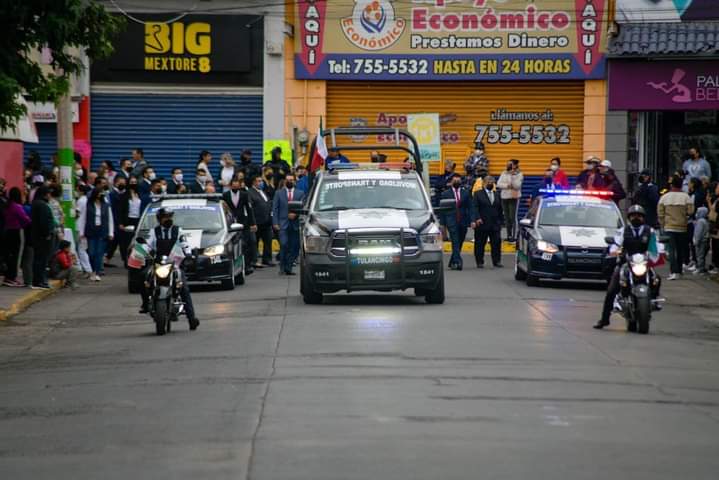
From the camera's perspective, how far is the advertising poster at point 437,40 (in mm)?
39125

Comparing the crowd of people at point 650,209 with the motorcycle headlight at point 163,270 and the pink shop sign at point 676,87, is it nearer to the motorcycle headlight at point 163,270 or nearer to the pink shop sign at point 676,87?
the pink shop sign at point 676,87

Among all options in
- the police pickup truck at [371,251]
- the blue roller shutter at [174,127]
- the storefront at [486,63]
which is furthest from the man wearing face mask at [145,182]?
the police pickup truck at [371,251]

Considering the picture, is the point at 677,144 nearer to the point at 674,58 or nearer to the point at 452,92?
the point at 674,58

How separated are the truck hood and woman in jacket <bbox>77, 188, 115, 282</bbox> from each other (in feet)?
24.9

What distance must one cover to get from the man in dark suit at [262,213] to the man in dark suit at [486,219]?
426 centimetres

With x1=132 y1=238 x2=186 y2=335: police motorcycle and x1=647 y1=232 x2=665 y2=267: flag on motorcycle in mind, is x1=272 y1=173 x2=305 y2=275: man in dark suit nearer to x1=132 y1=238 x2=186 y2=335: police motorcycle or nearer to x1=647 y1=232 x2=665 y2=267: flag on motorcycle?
x1=132 y1=238 x2=186 y2=335: police motorcycle

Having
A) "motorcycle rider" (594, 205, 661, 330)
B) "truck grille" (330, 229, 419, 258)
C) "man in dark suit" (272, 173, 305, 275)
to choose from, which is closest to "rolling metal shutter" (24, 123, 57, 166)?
"man in dark suit" (272, 173, 305, 275)

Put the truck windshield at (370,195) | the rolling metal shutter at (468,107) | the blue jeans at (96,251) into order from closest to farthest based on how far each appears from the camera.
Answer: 1. the truck windshield at (370,195)
2. the blue jeans at (96,251)
3. the rolling metal shutter at (468,107)

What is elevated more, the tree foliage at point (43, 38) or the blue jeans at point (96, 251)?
the tree foliage at point (43, 38)

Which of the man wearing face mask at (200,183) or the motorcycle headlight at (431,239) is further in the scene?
the man wearing face mask at (200,183)

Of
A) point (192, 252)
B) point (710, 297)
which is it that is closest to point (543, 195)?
point (710, 297)

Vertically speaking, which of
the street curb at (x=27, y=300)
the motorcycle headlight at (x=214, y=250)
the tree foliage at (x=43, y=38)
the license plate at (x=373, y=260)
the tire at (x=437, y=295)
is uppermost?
the tree foliage at (x=43, y=38)

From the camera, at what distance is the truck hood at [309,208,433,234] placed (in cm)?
2134

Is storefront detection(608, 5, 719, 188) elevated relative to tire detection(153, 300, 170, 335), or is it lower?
elevated
